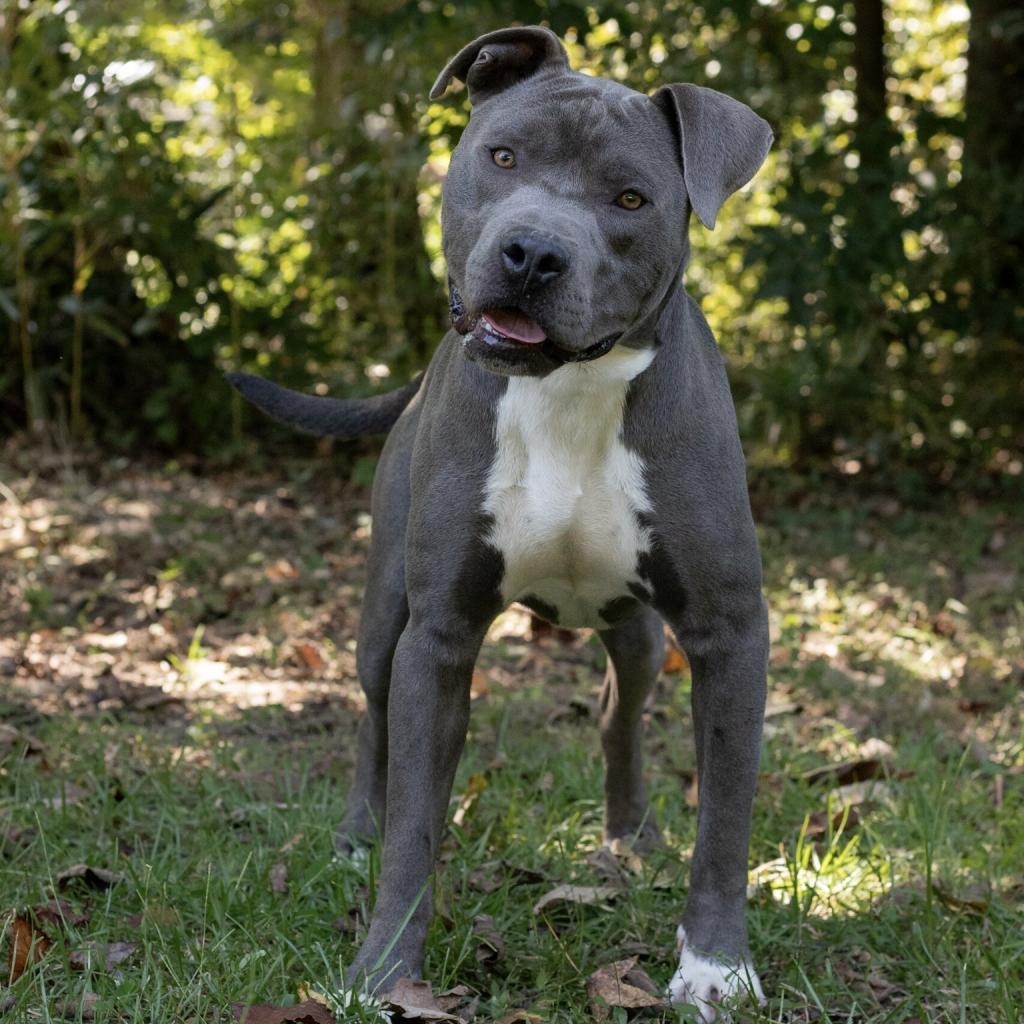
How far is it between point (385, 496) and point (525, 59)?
105cm

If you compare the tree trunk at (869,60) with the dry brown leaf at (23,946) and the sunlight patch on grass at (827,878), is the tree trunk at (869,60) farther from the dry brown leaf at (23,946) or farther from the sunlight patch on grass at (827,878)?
the dry brown leaf at (23,946)

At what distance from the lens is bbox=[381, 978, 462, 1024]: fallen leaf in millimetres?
2742

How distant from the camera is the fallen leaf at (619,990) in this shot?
288 cm

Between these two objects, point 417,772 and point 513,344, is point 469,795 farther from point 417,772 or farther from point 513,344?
point 513,344

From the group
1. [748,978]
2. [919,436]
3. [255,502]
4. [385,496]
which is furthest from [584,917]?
[919,436]

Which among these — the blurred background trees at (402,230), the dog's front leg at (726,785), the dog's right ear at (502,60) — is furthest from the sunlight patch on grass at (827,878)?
the blurred background trees at (402,230)

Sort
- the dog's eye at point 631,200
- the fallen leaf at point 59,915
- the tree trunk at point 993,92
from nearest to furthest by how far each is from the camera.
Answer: the dog's eye at point 631,200
the fallen leaf at point 59,915
the tree trunk at point 993,92

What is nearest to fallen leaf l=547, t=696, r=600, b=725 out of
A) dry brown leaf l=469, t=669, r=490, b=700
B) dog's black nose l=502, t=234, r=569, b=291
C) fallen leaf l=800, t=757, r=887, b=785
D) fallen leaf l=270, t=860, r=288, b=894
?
dry brown leaf l=469, t=669, r=490, b=700

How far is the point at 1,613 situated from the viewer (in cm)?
559

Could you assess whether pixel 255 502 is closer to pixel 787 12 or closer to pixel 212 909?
pixel 787 12

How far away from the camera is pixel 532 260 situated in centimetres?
262

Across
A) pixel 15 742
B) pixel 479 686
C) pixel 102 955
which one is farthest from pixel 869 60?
pixel 102 955

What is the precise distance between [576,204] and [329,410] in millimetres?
1531

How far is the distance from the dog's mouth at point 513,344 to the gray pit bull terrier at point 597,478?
0.5 inches
